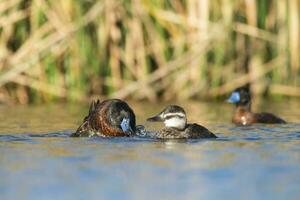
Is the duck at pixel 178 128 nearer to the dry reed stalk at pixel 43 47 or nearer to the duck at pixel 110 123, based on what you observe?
the duck at pixel 110 123

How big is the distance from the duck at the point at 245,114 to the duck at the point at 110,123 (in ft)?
8.21

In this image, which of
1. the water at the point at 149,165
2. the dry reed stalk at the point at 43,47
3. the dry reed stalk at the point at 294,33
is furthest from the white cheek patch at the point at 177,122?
the dry reed stalk at the point at 294,33

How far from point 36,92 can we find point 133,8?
180 centimetres

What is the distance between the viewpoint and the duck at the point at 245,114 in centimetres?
1175

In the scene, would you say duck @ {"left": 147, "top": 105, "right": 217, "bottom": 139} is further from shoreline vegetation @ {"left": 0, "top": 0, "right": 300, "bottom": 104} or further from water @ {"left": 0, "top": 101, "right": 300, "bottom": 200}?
shoreline vegetation @ {"left": 0, "top": 0, "right": 300, "bottom": 104}

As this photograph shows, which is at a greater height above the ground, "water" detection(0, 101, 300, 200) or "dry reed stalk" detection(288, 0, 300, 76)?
"dry reed stalk" detection(288, 0, 300, 76)

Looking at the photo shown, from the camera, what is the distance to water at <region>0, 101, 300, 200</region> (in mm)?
6348

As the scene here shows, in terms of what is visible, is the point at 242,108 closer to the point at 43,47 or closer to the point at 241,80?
the point at 241,80

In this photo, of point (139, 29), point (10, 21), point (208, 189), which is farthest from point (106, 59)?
point (208, 189)

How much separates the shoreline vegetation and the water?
3.00 m

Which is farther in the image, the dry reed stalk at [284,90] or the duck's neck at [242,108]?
the dry reed stalk at [284,90]

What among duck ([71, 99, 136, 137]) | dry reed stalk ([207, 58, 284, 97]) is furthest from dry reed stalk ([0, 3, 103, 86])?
duck ([71, 99, 136, 137])

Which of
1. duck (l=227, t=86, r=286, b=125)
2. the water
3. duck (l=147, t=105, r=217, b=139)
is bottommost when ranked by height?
the water

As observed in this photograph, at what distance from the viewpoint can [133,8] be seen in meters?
14.0
